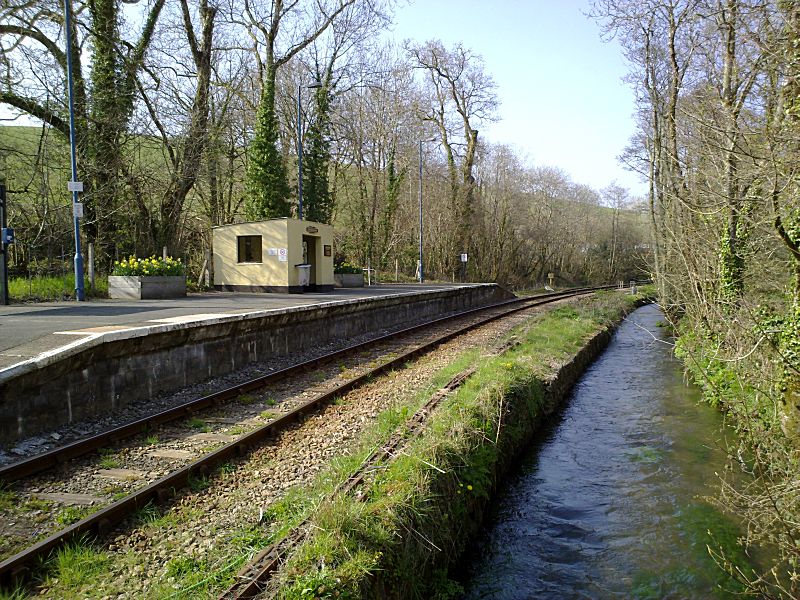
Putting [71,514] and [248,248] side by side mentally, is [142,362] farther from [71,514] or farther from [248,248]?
[248,248]

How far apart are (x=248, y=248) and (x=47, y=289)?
6940mm

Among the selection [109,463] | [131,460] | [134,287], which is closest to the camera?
[109,463]

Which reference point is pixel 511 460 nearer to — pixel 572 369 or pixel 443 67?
pixel 572 369

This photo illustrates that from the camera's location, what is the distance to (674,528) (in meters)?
6.18

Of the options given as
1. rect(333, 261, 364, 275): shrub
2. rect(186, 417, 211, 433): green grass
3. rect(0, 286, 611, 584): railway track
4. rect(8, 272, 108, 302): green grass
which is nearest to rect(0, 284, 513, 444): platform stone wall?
rect(0, 286, 611, 584): railway track

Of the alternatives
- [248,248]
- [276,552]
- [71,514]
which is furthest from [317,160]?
[276,552]

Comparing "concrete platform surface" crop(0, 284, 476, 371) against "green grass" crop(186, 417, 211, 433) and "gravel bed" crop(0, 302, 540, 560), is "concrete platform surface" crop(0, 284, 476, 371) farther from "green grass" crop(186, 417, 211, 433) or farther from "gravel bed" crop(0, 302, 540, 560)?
"green grass" crop(186, 417, 211, 433)

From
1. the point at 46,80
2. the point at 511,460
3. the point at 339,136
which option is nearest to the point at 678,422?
the point at 511,460

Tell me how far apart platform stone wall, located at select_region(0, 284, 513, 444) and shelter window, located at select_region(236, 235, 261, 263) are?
23.5ft

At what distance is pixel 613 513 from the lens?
659cm

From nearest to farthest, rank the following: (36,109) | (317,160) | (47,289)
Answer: (47,289), (36,109), (317,160)

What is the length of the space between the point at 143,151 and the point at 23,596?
2322 centimetres

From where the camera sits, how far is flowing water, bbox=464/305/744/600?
5234 millimetres

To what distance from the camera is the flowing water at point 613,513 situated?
206 inches
